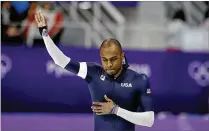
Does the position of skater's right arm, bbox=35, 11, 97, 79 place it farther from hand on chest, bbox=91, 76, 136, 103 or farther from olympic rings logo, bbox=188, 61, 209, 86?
olympic rings logo, bbox=188, 61, 209, 86

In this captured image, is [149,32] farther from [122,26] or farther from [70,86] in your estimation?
[70,86]

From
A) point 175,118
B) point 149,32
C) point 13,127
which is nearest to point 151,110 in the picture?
point 13,127

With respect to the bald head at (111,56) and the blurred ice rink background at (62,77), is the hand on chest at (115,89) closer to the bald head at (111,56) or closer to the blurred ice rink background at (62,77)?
the bald head at (111,56)

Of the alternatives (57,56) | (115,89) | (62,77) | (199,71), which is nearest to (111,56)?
(115,89)

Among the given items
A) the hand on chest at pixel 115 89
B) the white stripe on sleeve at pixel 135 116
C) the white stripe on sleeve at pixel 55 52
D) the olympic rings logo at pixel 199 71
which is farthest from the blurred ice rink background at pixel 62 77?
the white stripe on sleeve at pixel 135 116

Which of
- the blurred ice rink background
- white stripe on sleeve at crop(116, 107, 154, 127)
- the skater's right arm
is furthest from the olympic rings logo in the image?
white stripe on sleeve at crop(116, 107, 154, 127)

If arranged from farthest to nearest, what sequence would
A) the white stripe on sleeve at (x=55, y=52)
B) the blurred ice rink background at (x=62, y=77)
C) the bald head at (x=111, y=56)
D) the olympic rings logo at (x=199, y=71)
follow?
1. the olympic rings logo at (x=199, y=71)
2. the blurred ice rink background at (x=62, y=77)
3. the white stripe on sleeve at (x=55, y=52)
4. the bald head at (x=111, y=56)

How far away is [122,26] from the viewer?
12664 millimetres

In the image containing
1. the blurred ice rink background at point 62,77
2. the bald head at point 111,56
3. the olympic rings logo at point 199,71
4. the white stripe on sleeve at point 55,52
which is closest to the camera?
the bald head at point 111,56

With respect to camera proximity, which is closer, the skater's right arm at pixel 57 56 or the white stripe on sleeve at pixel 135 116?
the white stripe on sleeve at pixel 135 116

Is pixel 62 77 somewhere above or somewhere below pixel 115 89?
below

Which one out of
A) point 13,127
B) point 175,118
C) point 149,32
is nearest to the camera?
point 13,127

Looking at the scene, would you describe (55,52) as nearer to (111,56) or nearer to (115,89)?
(111,56)

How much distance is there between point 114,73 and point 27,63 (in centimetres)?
622
